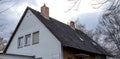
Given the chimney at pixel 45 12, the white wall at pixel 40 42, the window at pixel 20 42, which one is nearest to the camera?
the white wall at pixel 40 42

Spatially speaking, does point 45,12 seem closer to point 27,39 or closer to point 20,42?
point 27,39

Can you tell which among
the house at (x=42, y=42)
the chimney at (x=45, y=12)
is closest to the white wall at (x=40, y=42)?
the house at (x=42, y=42)

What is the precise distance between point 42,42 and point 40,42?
0.24m

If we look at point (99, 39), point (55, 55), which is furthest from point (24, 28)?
point (99, 39)

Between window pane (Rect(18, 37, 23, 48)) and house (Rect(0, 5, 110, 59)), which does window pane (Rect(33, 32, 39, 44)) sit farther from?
window pane (Rect(18, 37, 23, 48))

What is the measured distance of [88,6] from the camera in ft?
24.5

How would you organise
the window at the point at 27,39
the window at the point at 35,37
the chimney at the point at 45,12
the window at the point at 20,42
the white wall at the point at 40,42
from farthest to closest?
the window at the point at 20,42, the chimney at the point at 45,12, the window at the point at 27,39, the window at the point at 35,37, the white wall at the point at 40,42

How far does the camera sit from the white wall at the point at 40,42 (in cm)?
1705

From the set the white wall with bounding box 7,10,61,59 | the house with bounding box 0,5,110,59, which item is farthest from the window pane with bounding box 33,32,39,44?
the white wall with bounding box 7,10,61,59

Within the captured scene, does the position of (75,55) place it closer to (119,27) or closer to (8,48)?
(8,48)

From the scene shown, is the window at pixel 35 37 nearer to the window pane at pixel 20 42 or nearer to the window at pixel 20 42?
the window at pixel 20 42

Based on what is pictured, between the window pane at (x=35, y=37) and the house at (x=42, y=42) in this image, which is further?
the window pane at (x=35, y=37)

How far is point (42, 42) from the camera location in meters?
18.1

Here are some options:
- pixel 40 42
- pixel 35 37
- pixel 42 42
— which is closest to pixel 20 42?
pixel 35 37
